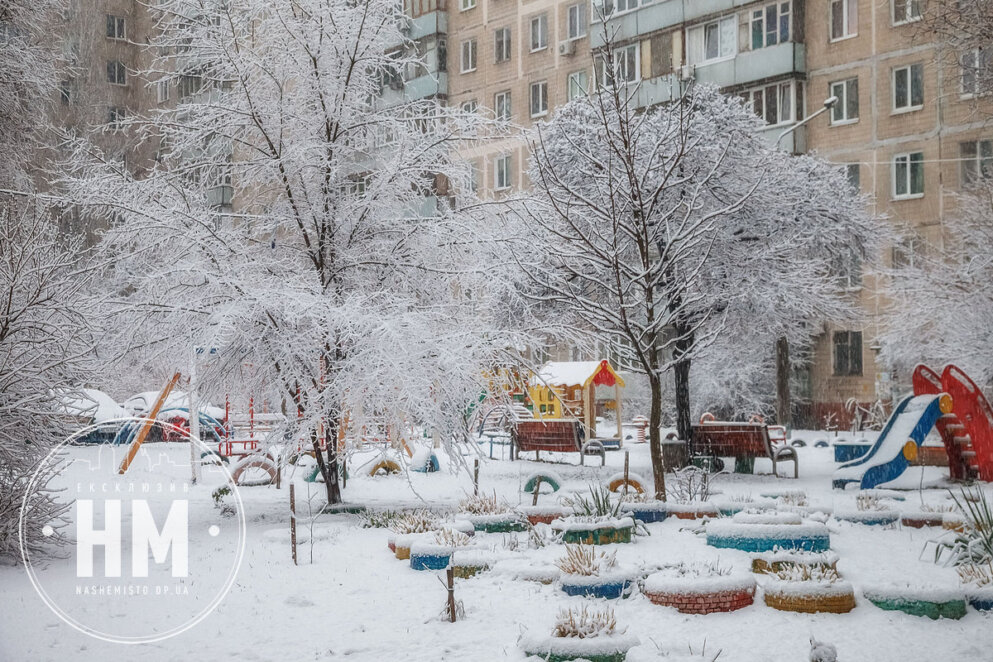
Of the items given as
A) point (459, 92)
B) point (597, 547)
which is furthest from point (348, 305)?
point (459, 92)

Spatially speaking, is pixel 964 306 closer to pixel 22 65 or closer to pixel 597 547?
pixel 597 547

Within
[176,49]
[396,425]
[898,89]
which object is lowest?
[396,425]

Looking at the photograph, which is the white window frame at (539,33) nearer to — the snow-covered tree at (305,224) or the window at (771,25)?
the window at (771,25)

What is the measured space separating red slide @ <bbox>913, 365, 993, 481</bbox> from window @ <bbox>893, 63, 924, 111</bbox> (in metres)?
20.9

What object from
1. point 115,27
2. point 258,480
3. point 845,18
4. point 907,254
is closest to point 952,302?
point 907,254

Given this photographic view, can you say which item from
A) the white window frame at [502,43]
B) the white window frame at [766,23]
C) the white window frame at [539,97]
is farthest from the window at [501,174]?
the white window frame at [766,23]

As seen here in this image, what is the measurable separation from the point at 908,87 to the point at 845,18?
3.39 metres

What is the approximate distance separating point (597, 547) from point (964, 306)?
20.9 meters

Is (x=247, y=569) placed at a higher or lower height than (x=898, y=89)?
lower

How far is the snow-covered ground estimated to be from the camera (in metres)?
7.42

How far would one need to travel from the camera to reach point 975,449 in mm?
17094

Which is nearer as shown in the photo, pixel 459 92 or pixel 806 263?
pixel 806 263

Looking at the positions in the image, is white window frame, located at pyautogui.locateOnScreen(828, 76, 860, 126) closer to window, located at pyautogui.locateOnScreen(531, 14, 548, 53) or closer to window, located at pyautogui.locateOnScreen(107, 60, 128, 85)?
window, located at pyautogui.locateOnScreen(531, 14, 548, 53)

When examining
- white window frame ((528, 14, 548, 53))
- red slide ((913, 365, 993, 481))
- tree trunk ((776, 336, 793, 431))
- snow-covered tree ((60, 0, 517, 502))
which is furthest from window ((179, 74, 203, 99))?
tree trunk ((776, 336, 793, 431))
